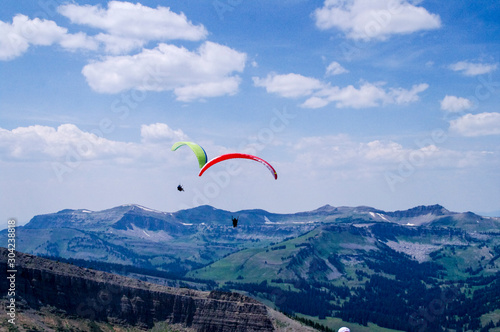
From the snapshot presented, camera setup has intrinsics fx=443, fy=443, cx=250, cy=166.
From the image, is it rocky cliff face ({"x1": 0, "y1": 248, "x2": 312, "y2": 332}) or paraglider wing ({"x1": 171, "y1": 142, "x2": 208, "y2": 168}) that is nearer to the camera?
paraglider wing ({"x1": 171, "y1": 142, "x2": 208, "y2": 168})

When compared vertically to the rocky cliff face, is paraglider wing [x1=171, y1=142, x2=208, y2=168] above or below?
above

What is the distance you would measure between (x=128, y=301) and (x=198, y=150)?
57509 millimetres

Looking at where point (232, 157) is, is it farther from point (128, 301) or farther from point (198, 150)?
point (128, 301)

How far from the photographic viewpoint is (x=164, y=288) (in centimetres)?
12269

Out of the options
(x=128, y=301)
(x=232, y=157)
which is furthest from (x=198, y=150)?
(x=128, y=301)

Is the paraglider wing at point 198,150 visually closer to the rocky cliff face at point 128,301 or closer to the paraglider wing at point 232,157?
the paraglider wing at point 232,157

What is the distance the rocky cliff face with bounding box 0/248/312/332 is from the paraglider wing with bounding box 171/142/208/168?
5195cm

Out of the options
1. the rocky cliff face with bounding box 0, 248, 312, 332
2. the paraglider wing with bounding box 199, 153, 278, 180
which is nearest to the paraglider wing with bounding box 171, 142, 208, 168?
the paraglider wing with bounding box 199, 153, 278, 180

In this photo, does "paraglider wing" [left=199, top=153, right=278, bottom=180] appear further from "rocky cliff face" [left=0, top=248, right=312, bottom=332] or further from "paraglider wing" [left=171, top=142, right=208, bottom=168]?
"rocky cliff face" [left=0, top=248, right=312, bottom=332]

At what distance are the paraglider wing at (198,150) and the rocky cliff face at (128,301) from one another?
52.0 m

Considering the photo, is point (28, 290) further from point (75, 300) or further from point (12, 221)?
point (12, 221)

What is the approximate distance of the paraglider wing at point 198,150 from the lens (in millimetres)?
79938

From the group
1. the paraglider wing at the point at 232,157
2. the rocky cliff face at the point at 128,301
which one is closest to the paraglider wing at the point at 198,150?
the paraglider wing at the point at 232,157

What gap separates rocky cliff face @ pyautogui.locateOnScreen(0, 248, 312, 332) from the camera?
4235 inches
